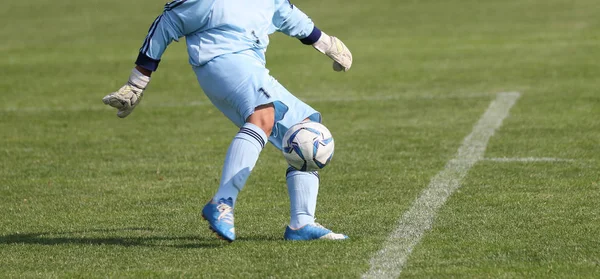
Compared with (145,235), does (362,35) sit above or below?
below

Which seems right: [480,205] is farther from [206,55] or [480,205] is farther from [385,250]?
[206,55]

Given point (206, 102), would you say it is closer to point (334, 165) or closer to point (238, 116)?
point (334, 165)

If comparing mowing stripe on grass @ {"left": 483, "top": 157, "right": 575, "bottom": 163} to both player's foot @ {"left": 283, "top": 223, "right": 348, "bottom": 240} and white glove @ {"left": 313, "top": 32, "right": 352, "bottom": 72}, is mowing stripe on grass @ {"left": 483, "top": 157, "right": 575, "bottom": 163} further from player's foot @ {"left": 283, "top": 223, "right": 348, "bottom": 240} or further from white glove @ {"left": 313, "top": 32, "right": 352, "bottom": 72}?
player's foot @ {"left": 283, "top": 223, "right": 348, "bottom": 240}

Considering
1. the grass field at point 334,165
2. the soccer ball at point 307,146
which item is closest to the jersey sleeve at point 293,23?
the soccer ball at point 307,146

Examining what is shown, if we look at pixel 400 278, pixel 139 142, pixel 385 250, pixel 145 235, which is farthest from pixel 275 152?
pixel 400 278

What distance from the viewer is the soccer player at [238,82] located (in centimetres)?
565

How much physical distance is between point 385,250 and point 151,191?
258cm

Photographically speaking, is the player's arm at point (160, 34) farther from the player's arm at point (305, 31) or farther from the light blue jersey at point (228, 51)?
the player's arm at point (305, 31)

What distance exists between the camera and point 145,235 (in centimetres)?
612

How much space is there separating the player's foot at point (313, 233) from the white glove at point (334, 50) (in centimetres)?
108

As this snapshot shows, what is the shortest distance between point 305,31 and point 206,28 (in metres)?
0.70

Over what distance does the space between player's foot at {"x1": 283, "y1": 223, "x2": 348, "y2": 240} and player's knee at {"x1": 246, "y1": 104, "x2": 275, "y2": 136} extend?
546 mm

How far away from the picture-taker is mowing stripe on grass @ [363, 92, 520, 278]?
5.25 metres

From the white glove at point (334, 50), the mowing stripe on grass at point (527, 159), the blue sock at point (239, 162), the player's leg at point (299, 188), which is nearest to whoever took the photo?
the blue sock at point (239, 162)
